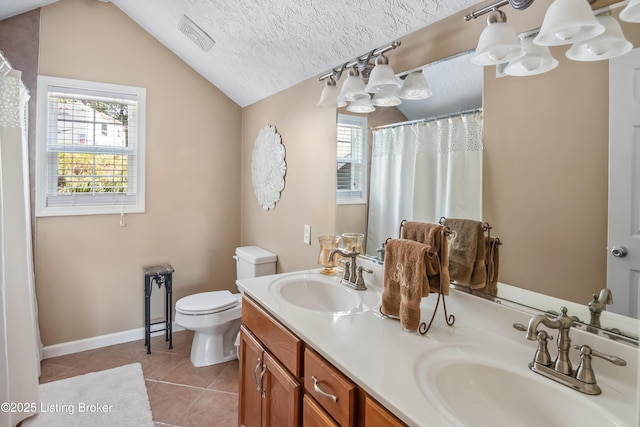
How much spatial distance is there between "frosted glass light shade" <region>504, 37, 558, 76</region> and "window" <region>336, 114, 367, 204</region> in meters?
0.82

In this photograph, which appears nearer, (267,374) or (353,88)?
(267,374)

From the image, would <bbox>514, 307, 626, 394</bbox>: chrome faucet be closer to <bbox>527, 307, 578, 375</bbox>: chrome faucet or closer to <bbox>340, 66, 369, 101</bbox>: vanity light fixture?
<bbox>527, 307, 578, 375</bbox>: chrome faucet

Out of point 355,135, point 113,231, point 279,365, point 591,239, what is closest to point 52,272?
point 113,231

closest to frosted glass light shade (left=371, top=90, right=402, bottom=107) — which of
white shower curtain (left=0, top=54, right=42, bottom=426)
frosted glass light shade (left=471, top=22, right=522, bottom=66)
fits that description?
frosted glass light shade (left=471, top=22, right=522, bottom=66)

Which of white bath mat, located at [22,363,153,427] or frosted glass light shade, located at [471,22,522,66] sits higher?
frosted glass light shade, located at [471,22,522,66]

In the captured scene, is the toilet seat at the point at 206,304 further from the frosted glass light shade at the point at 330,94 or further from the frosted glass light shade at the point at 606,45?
the frosted glass light shade at the point at 606,45

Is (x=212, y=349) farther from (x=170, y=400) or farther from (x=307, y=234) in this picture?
(x=307, y=234)

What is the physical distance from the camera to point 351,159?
1923mm

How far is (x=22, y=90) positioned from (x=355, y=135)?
1.98 m

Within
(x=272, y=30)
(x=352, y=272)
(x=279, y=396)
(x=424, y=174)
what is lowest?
(x=279, y=396)

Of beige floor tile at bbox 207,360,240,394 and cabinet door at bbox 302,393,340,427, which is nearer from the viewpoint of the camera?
cabinet door at bbox 302,393,340,427

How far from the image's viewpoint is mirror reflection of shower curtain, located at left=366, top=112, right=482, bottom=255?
1.30 m

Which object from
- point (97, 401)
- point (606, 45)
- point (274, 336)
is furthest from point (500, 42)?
point (97, 401)

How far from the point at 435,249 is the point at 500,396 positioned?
49 centimetres
